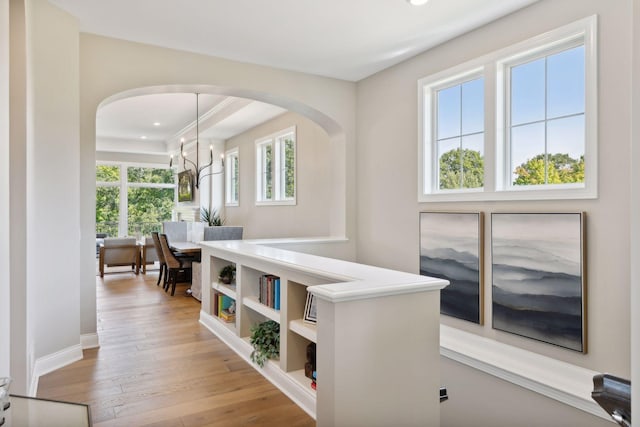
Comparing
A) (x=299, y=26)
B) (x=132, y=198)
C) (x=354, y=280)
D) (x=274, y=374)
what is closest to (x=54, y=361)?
(x=274, y=374)

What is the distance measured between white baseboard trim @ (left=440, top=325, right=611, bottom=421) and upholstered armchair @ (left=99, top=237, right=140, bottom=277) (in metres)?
6.37

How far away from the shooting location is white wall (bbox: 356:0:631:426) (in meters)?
2.53

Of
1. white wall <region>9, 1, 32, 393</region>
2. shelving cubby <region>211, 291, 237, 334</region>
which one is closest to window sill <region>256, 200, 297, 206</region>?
shelving cubby <region>211, 291, 237, 334</region>

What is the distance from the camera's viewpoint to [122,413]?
2441mm

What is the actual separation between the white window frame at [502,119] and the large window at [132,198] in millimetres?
8763

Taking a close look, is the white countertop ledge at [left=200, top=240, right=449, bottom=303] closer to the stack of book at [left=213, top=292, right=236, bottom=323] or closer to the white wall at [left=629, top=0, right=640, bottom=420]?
the stack of book at [left=213, top=292, right=236, bottom=323]

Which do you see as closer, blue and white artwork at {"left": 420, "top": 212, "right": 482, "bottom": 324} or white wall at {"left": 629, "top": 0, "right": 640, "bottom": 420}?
white wall at {"left": 629, "top": 0, "right": 640, "bottom": 420}

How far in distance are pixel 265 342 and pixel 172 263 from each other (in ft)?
11.4

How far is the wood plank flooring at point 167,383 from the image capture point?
2424mm

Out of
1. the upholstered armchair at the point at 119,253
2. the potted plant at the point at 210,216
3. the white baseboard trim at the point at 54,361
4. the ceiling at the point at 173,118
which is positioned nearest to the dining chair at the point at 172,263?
the upholstered armchair at the point at 119,253

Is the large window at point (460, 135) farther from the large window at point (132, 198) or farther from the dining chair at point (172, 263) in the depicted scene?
the large window at point (132, 198)

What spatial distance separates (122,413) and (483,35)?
3.96 meters

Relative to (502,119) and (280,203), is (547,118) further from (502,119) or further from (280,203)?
(280,203)

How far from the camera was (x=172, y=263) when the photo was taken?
602 centimetres
